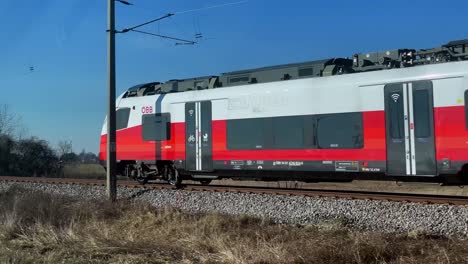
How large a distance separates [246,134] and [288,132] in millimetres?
1570

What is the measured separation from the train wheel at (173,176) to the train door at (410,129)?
793 centimetres

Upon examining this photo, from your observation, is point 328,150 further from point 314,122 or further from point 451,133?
point 451,133

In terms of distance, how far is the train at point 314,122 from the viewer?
1288 centimetres

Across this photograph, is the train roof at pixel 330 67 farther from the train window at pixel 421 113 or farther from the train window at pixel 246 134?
the train window at pixel 246 134

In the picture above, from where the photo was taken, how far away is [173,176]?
63.4ft

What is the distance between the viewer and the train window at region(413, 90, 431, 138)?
12977 millimetres

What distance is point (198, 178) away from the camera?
19062mm

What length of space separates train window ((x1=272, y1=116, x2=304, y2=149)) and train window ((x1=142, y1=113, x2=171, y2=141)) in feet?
14.8

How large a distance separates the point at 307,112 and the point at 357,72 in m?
1.79

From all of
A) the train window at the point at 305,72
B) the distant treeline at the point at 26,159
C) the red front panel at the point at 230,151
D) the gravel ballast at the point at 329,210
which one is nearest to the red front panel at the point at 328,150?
the red front panel at the point at 230,151

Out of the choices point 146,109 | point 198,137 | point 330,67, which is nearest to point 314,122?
point 330,67

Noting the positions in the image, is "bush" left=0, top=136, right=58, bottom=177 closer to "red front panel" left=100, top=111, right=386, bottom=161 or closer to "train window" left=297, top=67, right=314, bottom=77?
"red front panel" left=100, top=111, right=386, bottom=161

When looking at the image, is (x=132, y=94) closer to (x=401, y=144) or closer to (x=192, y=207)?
(x=192, y=207)

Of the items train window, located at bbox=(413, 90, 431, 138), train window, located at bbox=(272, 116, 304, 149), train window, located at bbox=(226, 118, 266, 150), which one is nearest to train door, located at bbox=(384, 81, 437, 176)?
train window, located at bbox=(413, 90, 431, 138)
